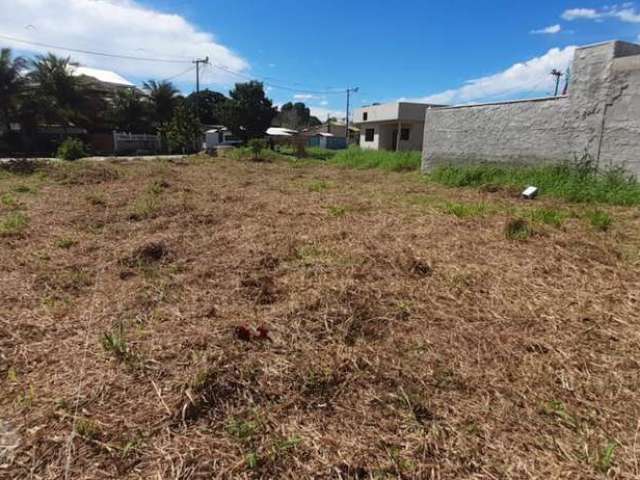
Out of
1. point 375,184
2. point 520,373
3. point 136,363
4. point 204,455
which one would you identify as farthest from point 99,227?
point 375,184

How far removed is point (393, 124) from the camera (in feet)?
74.6

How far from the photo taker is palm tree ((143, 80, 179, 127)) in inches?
968

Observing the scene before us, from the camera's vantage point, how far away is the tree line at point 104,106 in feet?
59.1

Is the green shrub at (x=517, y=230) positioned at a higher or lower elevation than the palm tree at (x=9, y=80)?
lower

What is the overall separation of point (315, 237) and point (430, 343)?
2072mm

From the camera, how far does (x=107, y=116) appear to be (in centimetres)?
2292

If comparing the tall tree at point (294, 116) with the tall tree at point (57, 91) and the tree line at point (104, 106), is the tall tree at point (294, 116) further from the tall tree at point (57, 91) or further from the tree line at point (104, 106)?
the tall tree at point (57, 91)

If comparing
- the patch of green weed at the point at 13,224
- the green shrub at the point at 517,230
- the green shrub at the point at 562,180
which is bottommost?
the patch of green weed at the point at 13,224

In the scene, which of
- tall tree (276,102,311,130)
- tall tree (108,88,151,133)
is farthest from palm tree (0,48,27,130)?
tall tree (276,102,311,130)

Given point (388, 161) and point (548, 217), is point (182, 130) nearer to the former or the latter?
point (388, 161)

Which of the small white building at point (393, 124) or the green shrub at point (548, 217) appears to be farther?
the small white building at point (393, 124)

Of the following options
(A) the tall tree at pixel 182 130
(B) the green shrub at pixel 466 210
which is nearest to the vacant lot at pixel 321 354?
(B) the green shrub at pixel 466 210

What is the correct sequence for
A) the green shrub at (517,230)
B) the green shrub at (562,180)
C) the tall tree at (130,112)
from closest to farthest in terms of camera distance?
the green shrub at (517,230) < the green shrub at (562,180) < the tall tree at (130,112)

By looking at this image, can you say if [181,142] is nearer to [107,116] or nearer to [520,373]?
[107,116]
